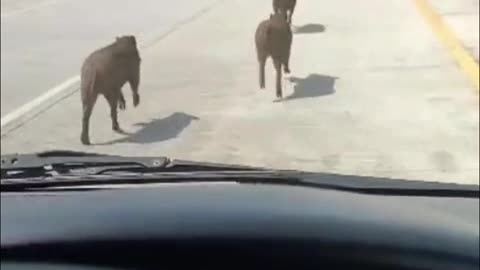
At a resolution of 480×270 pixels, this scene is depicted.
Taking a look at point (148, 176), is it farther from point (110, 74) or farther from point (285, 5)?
point (285, 5)

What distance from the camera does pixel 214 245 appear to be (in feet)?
8.53

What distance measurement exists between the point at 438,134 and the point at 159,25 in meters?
3.16

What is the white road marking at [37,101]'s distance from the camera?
20.6ft

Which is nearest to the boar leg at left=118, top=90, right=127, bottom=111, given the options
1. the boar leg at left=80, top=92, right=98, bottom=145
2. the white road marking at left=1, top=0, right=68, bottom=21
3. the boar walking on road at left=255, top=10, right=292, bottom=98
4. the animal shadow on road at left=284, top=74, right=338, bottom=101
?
the boar leg at left=80, top=92, right=98, bottom=145

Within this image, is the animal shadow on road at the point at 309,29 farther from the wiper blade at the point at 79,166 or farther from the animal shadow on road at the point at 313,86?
the wiper blade at the point at 79,166

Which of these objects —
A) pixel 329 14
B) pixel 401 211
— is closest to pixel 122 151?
pixel 329 14

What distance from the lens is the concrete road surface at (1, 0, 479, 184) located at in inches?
276

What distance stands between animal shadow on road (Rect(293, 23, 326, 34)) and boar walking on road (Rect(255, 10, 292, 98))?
0.21ft

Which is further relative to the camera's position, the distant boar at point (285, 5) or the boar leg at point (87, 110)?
the distant boar at point (285, 5)

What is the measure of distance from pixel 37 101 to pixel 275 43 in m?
2.98

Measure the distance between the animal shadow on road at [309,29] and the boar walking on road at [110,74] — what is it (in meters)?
2.33

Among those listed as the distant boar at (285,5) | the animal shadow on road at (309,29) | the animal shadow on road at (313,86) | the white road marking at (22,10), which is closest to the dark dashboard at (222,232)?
the white road marking at (22,10)

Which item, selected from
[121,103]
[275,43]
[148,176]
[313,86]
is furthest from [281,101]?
[148,176]

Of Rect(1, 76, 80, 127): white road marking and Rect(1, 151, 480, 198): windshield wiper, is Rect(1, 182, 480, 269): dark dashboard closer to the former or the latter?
Rect(1, 151, 480, 198): windshield wiper
